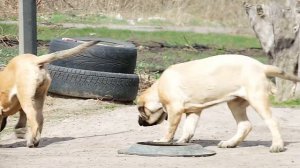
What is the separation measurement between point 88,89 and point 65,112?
2.73 feet

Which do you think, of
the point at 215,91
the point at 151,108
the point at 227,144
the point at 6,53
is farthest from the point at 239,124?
the point at 6,53

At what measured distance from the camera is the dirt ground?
863 centimetres

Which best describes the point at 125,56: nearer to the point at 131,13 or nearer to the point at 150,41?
the point at 150,41

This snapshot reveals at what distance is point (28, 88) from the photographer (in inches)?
393

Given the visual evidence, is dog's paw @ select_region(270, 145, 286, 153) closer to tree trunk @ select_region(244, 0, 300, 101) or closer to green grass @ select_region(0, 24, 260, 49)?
tree trunk @ select_region(244, 0, 300, 101)

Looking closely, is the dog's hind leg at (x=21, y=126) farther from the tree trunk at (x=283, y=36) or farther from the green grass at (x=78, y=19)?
the green grass at (x=78, y=19)

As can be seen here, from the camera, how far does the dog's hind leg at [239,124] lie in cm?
988

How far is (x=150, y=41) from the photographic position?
26047 millimetres

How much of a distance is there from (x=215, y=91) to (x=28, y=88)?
2155mm

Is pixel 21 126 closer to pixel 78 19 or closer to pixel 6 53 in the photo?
pixel 6 53

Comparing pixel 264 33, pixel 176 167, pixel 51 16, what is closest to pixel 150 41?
pixel 51 16

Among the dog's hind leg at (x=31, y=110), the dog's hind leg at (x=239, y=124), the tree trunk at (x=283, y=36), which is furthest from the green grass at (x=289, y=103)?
the dog's hind leg at (x=31, y=110)

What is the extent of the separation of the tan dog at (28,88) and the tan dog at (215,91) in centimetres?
125

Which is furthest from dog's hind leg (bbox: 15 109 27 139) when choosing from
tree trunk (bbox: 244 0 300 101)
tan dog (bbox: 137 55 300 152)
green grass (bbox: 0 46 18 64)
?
tree trunk (bbox: 244 0 300 101)
